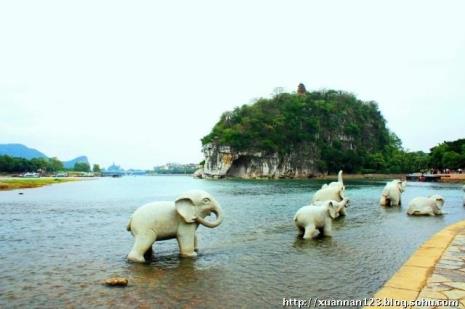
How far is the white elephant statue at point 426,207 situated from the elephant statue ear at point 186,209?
563 inches

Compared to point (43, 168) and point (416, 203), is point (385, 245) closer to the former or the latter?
point (416, 203)

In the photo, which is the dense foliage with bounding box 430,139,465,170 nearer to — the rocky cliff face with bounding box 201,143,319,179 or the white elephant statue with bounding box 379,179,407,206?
the rocky cliff face with bounding box 201,143,319,179

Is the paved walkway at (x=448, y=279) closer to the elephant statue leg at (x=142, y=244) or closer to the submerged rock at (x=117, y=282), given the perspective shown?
the submerged rock at (x=117, y=282)

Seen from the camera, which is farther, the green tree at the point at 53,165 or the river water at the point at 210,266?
the green tree at the point at 53,165

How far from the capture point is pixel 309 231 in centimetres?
1402

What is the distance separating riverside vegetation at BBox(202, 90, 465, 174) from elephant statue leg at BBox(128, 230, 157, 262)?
372ft

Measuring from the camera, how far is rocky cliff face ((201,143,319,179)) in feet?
424

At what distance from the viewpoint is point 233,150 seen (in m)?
128

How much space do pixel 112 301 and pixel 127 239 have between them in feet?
22.7

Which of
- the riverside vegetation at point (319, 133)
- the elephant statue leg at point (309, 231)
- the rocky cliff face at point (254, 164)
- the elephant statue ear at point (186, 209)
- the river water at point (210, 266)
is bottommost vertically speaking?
the river water at point (210, 266)

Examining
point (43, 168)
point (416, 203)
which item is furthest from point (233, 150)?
point (416, 203)

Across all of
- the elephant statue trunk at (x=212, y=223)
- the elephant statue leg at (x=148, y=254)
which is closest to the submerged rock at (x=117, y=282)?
the elephant statue leg at (x=148, y=254)

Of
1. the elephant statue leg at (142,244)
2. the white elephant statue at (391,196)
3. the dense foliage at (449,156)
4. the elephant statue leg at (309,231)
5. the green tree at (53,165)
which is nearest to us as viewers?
the elephant statue leg at (142,244)

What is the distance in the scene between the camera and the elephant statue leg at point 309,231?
13.9 m
